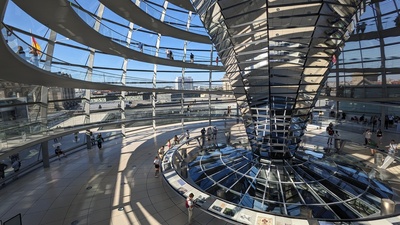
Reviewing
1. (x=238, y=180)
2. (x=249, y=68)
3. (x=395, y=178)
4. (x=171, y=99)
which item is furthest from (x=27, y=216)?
(x=171, y=99)

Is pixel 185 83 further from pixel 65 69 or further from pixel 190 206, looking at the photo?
pixel 190 206

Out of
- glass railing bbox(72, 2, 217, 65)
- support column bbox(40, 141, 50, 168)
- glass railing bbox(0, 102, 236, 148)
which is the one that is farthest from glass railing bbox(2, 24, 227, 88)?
support column bbox(40, 141, 50, 168)

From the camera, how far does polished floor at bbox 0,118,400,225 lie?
8183mm

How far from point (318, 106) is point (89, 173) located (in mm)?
26956

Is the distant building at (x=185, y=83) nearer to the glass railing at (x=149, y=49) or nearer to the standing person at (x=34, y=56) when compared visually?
the glass railing at (x=149, y=49)

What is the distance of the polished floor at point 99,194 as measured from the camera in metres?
8.18

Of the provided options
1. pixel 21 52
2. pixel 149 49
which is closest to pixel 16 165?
pixel 21 52

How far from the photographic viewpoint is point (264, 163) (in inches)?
474

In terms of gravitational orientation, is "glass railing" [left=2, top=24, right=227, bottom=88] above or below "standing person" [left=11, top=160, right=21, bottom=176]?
above

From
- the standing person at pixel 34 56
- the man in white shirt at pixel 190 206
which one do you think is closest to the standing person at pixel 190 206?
the man in white shirt at pixel 190 206

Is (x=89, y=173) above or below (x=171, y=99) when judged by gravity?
below

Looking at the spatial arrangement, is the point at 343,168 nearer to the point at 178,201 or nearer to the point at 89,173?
the point at 178,201

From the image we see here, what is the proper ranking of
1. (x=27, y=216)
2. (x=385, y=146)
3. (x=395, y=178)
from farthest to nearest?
(x=385, y=146)
(x=395, y=178)
(x=27, y=216)

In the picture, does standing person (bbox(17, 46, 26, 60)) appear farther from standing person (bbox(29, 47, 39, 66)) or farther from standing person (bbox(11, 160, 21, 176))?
standing person (bbox(11, 160, 21, 176))
